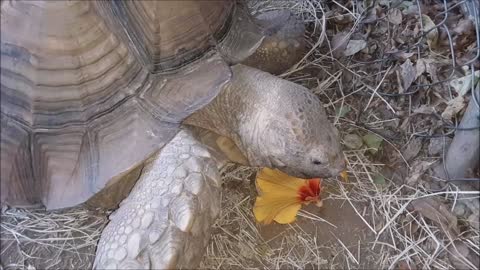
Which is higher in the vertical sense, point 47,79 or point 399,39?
point 47,79

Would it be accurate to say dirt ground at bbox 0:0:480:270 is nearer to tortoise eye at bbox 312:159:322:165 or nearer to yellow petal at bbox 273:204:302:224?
yellow petal at bbox 273:204:302:224

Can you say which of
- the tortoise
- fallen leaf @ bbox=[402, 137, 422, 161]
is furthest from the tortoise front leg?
fallen leaf @ bbox=[402, 137, 422, 161]

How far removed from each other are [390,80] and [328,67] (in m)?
0.30

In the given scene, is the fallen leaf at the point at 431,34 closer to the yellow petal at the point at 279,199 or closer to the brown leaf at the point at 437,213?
the brown leaf at the point at 437,213

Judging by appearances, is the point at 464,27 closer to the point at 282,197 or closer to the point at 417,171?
the point at 417,171

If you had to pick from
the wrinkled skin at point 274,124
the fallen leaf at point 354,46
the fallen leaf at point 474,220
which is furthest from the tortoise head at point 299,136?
the fallen leaf at point 354,46

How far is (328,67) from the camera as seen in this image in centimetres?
312

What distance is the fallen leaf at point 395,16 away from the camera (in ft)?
10.1

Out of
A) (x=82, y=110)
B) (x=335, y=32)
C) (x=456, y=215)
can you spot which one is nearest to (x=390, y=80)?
(x=335, y=32)

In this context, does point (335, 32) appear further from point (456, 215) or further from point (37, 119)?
point (37, 119)

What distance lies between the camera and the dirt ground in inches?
104

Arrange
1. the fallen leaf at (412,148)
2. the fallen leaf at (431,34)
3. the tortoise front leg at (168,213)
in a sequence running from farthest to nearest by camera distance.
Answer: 1. the fallen leaf at (431,34)
2. the fallen leaf at (412,148)
3. the tortoise front leg at (168,213)

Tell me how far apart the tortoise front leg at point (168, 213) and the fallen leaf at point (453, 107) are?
40.7 inches

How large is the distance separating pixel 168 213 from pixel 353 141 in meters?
1.04
